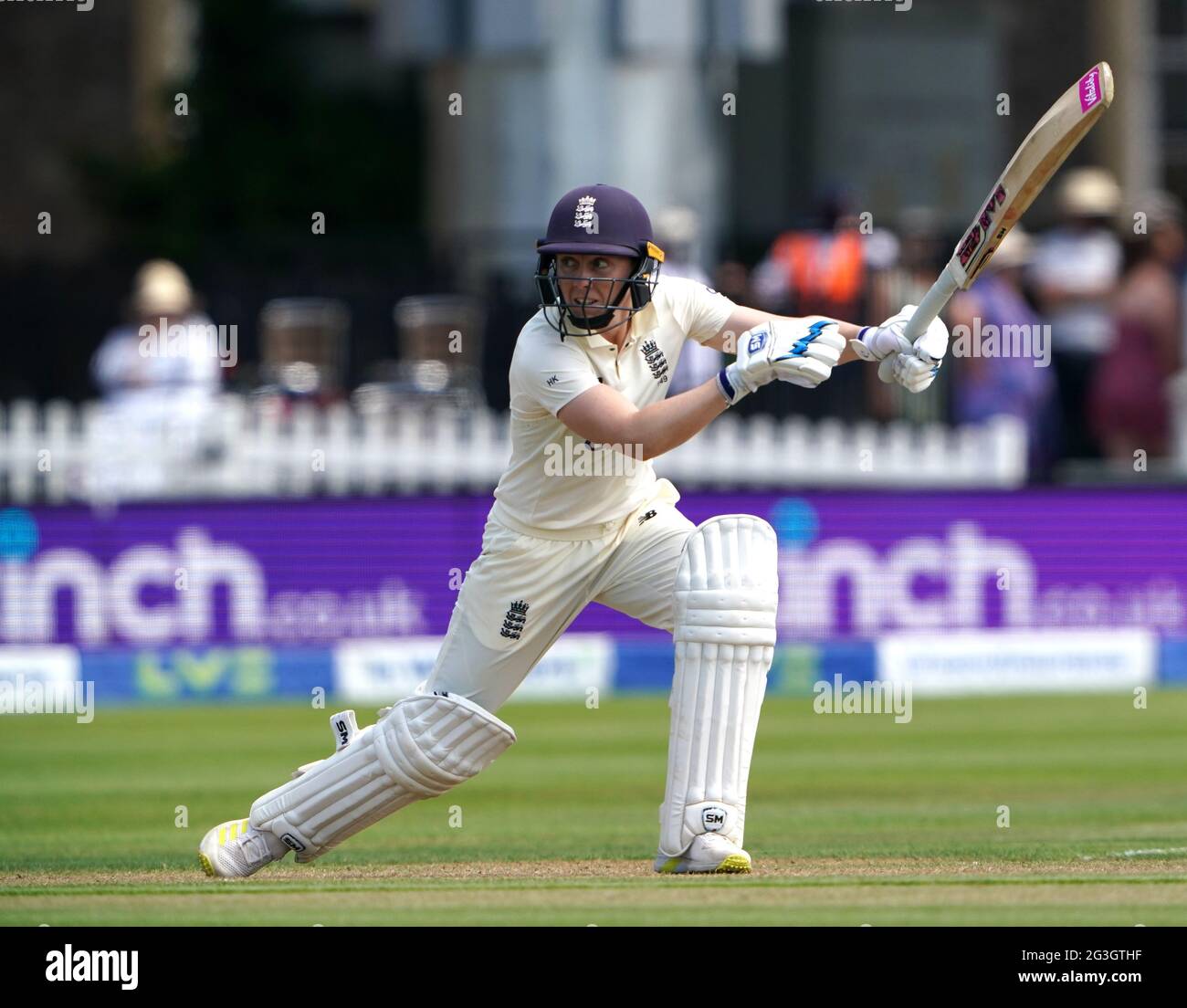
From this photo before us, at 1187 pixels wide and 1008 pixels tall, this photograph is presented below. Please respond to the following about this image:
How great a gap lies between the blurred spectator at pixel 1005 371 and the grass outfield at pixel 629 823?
1.91 metres

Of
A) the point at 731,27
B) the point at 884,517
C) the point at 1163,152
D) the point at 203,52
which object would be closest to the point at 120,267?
the point at 731,27

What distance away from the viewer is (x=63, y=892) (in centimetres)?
567

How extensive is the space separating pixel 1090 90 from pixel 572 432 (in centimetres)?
146

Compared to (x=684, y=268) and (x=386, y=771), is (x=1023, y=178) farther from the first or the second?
(x=684, y=268)

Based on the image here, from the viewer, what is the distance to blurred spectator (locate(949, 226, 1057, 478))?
40.5ft

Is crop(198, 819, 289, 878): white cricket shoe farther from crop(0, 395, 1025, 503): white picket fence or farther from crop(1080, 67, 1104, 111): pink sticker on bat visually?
crop(0, 395, 1025, 503): white picket fence

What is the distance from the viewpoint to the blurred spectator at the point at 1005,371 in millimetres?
12344

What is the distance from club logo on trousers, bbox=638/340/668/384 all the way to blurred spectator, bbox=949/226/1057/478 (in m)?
6.34
